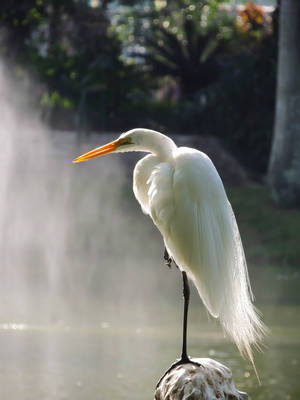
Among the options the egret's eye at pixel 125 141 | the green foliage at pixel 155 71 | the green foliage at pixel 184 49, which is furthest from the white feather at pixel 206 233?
the green foliage at pixel 184 49

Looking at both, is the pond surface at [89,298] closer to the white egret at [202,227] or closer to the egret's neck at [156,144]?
the white egret at [202,227]

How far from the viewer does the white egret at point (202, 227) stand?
3.79 m

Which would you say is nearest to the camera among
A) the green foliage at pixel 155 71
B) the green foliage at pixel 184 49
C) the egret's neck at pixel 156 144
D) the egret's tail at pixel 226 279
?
the egret's tail at pixel 226 279

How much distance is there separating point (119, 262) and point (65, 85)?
5349mm

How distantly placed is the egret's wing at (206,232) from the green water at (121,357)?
8.60 feet

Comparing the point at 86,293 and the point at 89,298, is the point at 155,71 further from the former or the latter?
the point at 89,298

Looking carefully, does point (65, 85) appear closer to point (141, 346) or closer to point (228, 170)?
point (228, 170)

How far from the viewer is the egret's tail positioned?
12.3 ft

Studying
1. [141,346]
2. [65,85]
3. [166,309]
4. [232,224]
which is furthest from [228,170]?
[232,224]

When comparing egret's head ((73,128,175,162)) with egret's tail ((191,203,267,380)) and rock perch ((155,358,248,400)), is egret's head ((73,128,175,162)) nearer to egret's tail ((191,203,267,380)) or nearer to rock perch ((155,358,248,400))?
egret's tail ((191,203,267,380))

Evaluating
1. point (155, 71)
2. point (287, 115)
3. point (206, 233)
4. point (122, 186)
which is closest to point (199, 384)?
point (206, 233)

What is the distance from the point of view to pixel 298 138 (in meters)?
13.4

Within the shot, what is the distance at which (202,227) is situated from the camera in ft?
12.7

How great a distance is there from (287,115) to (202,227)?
9837 mm
